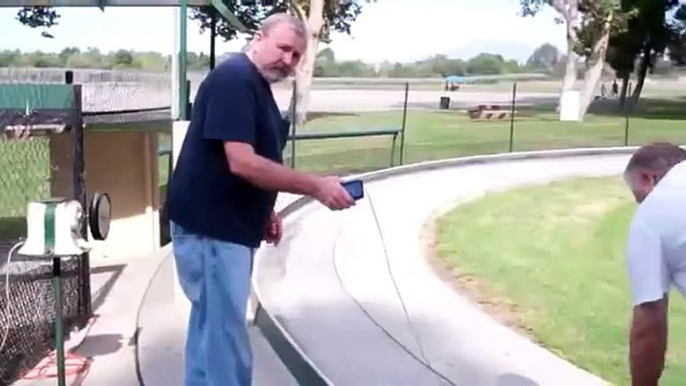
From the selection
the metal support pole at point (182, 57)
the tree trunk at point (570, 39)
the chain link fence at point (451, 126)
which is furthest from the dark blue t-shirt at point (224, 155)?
the tree trunk at point (570, 39)

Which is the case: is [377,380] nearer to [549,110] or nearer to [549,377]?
[549,377]

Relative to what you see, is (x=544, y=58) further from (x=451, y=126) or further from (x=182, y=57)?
(x=182, y=57)

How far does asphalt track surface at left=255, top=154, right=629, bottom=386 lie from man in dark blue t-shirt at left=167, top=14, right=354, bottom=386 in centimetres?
105

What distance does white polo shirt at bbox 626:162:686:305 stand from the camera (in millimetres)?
2148

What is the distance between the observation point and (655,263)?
218cm

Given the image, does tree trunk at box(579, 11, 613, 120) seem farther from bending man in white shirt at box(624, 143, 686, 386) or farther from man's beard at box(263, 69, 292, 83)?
bending man in white shirt at box(624, 143, 686, 386)

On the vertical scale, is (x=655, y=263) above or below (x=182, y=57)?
below

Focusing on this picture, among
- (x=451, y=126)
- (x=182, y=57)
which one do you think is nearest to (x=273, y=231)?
(x=182, y=57)

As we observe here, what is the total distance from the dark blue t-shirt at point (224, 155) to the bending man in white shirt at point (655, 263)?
106cm

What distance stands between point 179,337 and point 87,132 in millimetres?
2290

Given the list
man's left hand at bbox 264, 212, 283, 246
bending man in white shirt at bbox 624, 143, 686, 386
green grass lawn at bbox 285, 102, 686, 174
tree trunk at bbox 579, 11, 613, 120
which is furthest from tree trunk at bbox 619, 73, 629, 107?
bending man in white shirt at bbox 624, 143, 686, 386

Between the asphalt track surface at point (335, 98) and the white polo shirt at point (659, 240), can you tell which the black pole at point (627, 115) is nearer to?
the asphalt track surface at point (335, 98)

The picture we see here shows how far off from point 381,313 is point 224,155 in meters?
2.64

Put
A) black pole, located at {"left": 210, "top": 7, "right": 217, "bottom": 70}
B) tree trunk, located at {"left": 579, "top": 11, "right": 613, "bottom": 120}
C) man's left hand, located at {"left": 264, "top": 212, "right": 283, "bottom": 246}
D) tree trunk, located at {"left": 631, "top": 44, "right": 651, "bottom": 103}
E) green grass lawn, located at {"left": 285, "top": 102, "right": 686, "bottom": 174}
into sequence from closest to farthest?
man's left hand, located at {"left": 264, "top": 212, "right": 283, "bottom": 246} < black pole, located at {"left": 210, "top": 7, "right": 217, "bottom": 70} < green grass lawn, located at {"left": 285, "top": 102, "right": 686, "bottom": 174} < tree trunk, located at {"left": 579, "top": 11, "right": 613, "bottom": 120} < tree trunk, located at {"left": 631, "top": 44, "right": 651, "bottom": 103}
